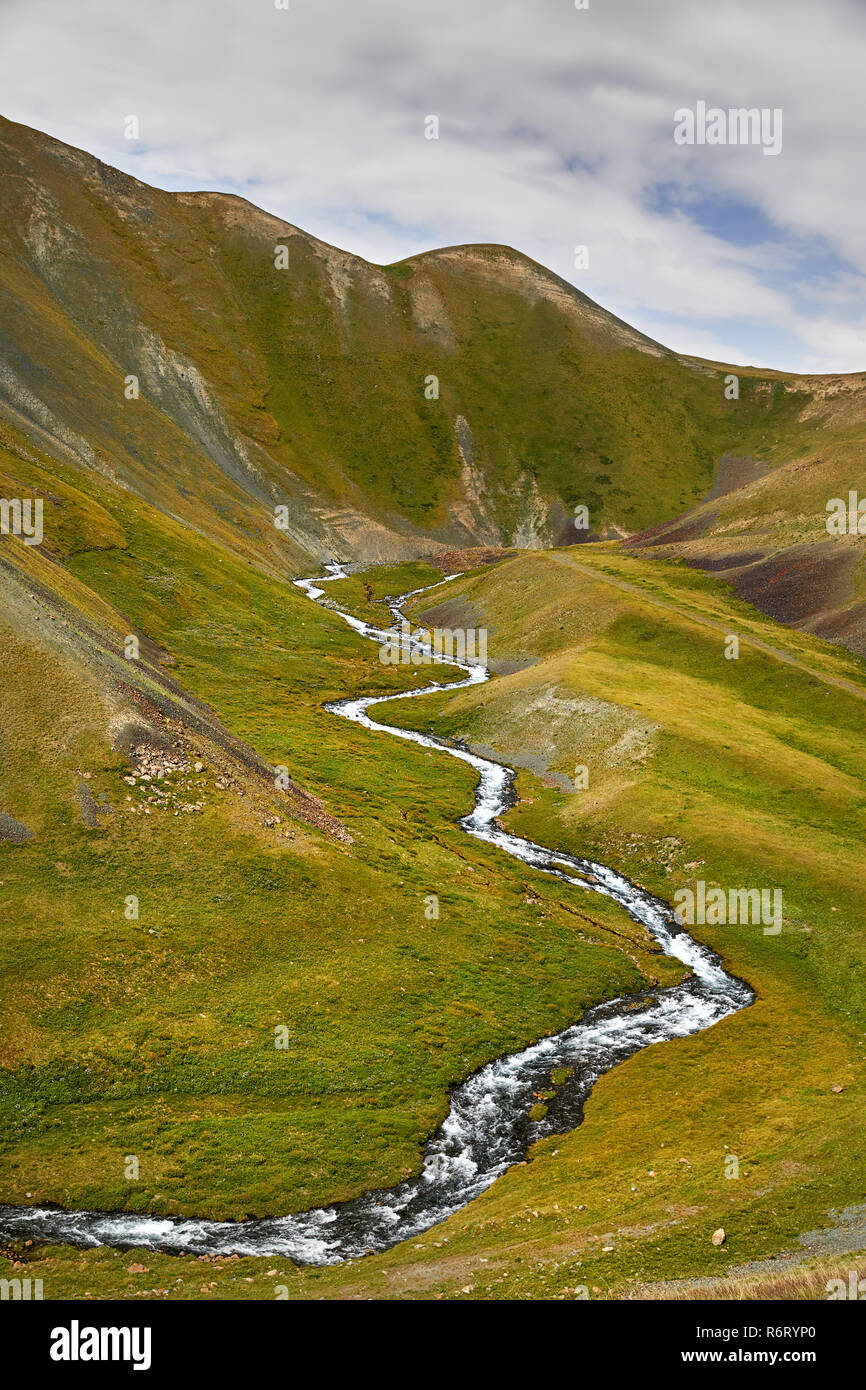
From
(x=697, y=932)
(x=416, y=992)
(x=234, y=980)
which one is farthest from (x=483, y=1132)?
(x=697, y=932)

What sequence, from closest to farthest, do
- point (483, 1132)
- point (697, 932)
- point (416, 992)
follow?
point (483, 1132) → point (416, 992) → point (697, 932)

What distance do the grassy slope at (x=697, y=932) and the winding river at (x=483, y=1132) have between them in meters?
1.34

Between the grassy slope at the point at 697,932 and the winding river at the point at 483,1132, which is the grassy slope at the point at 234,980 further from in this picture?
the grassy slope at the point at 697,932

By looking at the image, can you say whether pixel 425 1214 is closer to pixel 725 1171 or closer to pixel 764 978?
pixel 725 1171

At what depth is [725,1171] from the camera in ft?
124

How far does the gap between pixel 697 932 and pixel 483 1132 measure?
97.9ft

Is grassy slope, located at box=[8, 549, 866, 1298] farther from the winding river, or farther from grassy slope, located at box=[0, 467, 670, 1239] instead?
grassy slope, located at box=[0, 467, 670, 1239]

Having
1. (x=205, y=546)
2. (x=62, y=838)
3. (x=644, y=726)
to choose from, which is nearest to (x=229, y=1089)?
(x=62, y=838)

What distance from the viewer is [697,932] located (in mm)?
67812

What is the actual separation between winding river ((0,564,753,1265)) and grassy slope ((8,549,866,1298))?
4.39ft

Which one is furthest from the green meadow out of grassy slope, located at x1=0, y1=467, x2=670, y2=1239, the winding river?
the winding river

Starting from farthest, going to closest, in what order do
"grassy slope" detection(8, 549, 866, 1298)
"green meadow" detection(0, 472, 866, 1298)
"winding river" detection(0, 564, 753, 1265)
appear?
"green meadow" detection(0, 472, 866, 1298), "winding river" detection(0, 564, 753, 1265), "grassy slope" detection(8, 549, 866, 1298)

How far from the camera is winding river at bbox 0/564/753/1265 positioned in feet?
112

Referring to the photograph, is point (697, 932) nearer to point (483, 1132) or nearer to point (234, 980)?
point (483, 1132)
